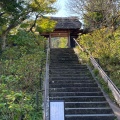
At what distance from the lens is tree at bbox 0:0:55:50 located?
45.1ft

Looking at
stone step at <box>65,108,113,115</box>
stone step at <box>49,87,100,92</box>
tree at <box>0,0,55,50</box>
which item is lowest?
stone step at <box>65,108,113,115</box>

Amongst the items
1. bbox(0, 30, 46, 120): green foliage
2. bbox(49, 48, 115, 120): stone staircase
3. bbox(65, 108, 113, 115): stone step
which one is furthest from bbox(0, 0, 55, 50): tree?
bbox(65, 108, 113, 115): stone step

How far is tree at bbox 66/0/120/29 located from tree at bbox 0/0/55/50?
6.50 ft

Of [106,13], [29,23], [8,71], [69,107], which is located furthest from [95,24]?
[69,107]

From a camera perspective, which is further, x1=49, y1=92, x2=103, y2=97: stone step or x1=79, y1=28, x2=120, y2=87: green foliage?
x1=79, y1=28, x2=120, y2=87: green foliage

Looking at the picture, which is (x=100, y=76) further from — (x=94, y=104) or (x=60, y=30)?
(x=60, y=30)

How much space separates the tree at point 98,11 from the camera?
51.0 feet

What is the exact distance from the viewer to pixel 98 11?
16.4 meters

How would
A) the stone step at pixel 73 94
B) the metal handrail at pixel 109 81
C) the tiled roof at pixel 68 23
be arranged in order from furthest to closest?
the tiled roof at pixel 68 23
the stone step at pixel 73 94
the metal handrail at pixel 109 81

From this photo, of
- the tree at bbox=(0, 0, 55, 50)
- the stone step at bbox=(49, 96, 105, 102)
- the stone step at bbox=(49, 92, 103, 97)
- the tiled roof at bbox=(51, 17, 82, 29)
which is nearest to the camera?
the stone step at bbox=(49, 96, 105, 102)

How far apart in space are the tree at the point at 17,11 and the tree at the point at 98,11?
1981 mm

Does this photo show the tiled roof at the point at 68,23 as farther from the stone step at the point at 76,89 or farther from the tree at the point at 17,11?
the stone step at the point at 76,89

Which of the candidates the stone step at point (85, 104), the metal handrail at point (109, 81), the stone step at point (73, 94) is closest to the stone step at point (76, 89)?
the stone step at point (73, 94)

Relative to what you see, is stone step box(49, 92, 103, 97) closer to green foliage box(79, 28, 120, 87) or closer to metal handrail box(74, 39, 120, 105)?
metal handrail box(74, 39, 120, 105)
